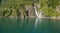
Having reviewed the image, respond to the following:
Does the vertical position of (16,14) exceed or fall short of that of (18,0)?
it falls short

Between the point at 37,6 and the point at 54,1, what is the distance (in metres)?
8.23

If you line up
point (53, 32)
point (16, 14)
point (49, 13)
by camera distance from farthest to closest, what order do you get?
point (16, 14), point (49, 13), point (53, 32)

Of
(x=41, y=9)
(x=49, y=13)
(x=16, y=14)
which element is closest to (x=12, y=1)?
(x=16, y=14)

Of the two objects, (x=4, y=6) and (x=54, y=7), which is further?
(x=4, y=6)

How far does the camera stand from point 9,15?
65625mm

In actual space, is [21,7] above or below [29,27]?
above

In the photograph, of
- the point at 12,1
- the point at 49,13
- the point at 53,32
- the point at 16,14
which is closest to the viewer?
the point at 53,32

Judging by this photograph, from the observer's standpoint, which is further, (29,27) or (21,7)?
(21,7)

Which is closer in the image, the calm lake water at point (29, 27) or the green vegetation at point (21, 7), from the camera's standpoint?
the calm lake water at point (29, 27)

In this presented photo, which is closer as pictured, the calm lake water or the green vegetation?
the calm lake water

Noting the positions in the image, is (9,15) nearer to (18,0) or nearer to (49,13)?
(18,0)

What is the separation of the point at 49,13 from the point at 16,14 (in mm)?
14639

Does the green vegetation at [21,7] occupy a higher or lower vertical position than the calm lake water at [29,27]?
higher

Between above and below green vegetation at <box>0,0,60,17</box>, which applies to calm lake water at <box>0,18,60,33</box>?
below
